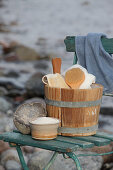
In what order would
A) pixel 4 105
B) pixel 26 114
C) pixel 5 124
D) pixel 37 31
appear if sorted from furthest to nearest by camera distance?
pixel 37 31, pixel 4 105, pixel 5 124, pixel 26 114

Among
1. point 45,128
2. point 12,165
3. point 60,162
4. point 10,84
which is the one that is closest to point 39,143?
point 45,128

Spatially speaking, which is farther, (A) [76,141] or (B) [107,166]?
(B) [107,166]

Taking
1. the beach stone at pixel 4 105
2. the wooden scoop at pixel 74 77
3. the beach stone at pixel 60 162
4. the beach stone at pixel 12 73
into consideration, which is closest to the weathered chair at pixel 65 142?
the wooden scoop at pixel 74 77

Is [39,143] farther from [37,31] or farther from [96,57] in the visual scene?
[37,31]

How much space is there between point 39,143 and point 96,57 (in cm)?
85

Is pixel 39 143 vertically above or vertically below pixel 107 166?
above

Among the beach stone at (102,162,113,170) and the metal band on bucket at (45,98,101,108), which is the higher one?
the metal band on bucket at (45,98,101,108)

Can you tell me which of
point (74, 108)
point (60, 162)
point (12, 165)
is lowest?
point (12, 165)

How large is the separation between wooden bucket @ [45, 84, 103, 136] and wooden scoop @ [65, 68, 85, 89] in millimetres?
101

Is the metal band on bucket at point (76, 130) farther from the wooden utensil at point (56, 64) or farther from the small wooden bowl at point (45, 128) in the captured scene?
the wooden utensil at point (56, 64)

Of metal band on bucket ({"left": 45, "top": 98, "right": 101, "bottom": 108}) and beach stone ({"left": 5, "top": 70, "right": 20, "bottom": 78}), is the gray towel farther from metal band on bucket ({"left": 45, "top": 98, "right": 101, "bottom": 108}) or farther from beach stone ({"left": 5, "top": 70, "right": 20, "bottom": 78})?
beach stone ({"left": 5, "top": 70, "right": 20, "bottom": 78})

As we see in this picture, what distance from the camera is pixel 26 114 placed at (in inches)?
95.7

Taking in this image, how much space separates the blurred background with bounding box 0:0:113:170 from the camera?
31.8ft

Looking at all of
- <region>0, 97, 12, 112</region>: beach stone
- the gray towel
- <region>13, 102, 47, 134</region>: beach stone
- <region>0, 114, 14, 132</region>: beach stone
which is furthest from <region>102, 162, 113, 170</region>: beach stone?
<region>0, 97, 12, 112</region>: beach stone
